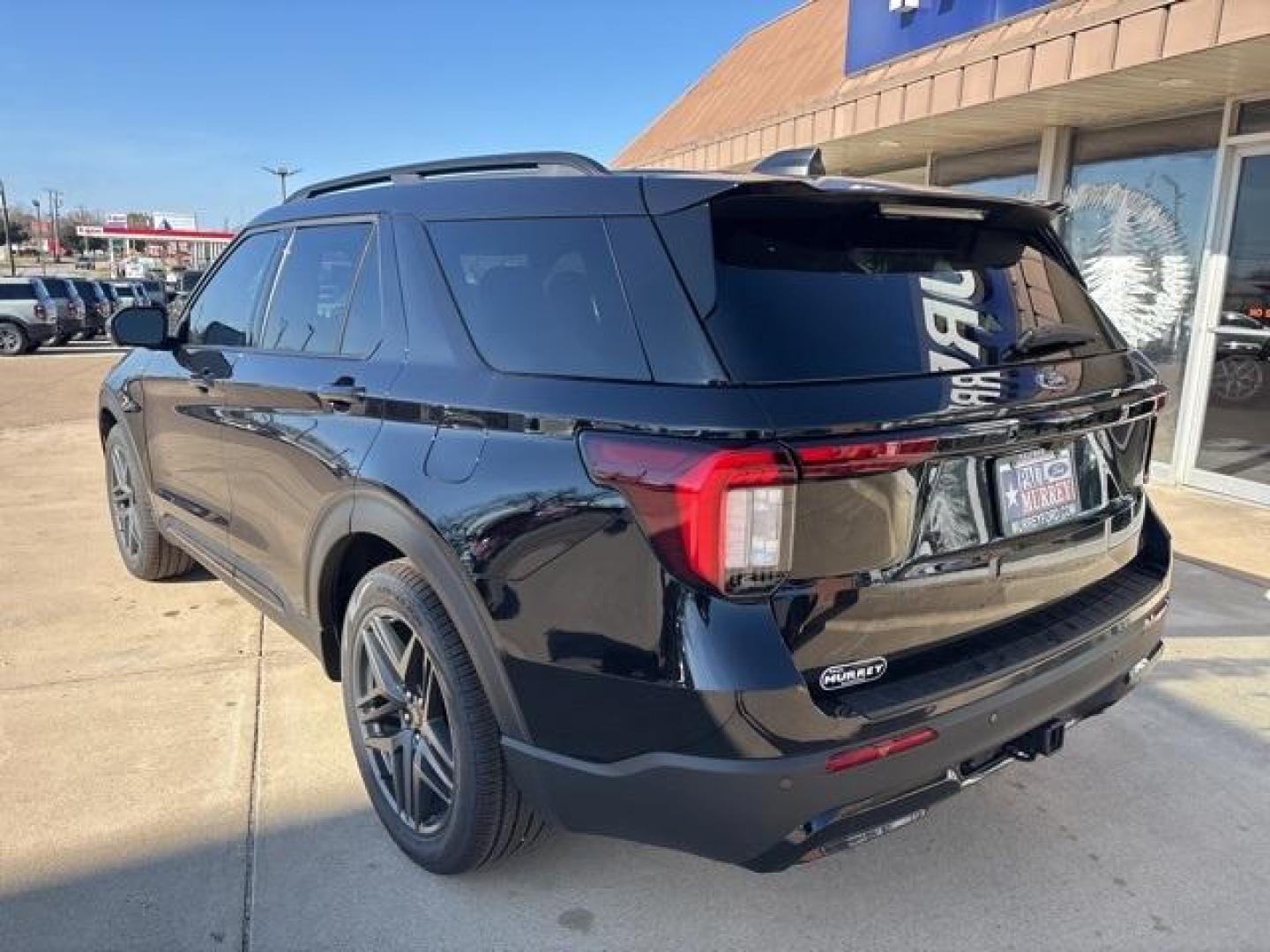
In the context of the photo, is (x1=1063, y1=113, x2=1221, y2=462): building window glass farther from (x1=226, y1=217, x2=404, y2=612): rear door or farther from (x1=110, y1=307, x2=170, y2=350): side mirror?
(x1=110, y1=307, x2=170, y2=350): side mirror

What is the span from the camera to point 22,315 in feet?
68.0

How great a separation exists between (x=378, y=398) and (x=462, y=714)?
A: 88cm

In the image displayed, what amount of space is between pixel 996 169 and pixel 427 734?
8072 mm

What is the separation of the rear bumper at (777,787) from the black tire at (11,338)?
22966mm

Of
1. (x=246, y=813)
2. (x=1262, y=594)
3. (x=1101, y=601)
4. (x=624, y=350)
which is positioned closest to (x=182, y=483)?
(x=246, y=813)

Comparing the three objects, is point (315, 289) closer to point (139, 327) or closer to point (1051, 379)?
point (139, 327)

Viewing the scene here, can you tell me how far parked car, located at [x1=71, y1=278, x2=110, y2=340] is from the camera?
2372 cm

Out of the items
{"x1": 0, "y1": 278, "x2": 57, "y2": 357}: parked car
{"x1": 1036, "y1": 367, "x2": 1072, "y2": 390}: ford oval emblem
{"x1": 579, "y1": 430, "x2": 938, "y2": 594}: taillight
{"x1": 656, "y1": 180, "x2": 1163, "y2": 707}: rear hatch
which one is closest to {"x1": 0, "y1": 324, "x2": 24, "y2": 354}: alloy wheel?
{"x1": 0, "y1": 278, "x2": 57, "y2": 357}: parked car

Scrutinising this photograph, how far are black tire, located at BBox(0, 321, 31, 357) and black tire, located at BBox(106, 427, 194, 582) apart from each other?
18996 millimetres

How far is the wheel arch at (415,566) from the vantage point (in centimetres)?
220

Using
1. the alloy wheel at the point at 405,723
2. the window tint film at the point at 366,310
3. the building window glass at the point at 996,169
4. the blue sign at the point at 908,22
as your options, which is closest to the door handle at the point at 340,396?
the window tint film at the point at 366,310

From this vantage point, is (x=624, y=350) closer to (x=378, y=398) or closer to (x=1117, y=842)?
(x=378, y=398)

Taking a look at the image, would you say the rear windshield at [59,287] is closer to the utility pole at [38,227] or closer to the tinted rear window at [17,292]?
the tinted rear window at [17,292]

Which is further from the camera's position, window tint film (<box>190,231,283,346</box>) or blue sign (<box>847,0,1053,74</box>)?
blue sign (<box>847,0,1053,74</box>)
